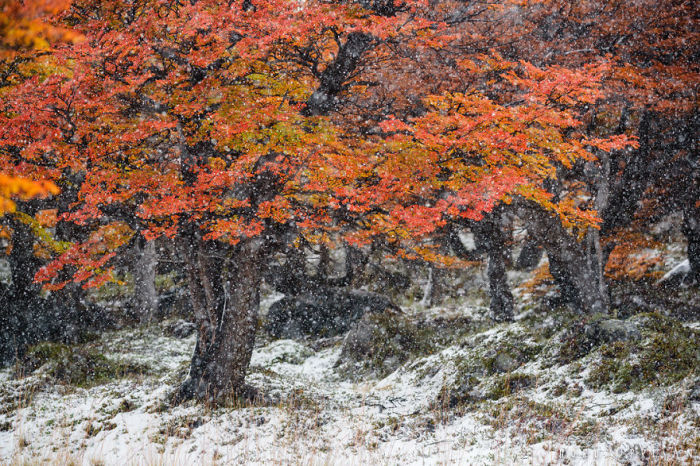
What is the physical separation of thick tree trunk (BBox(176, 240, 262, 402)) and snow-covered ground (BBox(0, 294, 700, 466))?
1.70 feet

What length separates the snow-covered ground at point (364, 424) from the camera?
5.89 meters

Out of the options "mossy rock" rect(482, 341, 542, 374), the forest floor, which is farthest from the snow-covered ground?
"mossy rock" rect(482, 341, 542, 374)

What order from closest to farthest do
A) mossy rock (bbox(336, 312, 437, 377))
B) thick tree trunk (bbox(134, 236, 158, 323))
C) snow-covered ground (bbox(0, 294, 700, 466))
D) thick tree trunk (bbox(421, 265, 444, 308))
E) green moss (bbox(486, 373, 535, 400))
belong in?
snow-covered ground (bbox(0, 294, 700, 466)) < green moss (bbox(486, 373, 535, 400)) < mossy rock (bbox(336, 312, 437, 377)) < thick tree trunk (bbox(134, 236, 158, 323)) < thick tree trunk (bbox(421, 265, 444, 308))

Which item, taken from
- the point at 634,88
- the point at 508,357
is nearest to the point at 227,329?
the point at 508,357

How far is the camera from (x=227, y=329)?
8938 mm

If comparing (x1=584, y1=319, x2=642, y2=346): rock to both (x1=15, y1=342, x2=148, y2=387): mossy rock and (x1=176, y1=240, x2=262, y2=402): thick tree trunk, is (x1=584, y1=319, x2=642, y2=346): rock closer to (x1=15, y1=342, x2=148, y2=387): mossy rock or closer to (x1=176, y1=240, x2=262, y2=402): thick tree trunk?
(x1=176, y1=240, x2=262, y2=402): thick tree trunk

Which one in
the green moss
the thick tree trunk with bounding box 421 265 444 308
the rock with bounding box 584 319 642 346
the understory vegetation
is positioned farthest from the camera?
the thick tree trunk with bounding box 421 265 444 308

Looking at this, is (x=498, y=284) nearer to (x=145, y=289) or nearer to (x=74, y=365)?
(x=74, y=365)

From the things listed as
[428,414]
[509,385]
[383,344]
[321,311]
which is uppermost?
[509,385]

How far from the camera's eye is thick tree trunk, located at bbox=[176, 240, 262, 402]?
8875 mm

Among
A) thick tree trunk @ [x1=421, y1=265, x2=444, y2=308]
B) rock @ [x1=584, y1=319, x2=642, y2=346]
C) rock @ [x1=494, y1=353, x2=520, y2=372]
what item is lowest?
thick tree trunk @ [x1=421, y1=265, x2=444, y2=308]

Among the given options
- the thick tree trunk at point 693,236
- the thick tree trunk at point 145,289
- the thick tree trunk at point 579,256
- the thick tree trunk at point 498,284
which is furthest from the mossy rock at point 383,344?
the thick tree trunk at point 145,289

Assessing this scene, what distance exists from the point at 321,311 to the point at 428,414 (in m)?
9.71

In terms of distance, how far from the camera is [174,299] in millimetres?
20719
